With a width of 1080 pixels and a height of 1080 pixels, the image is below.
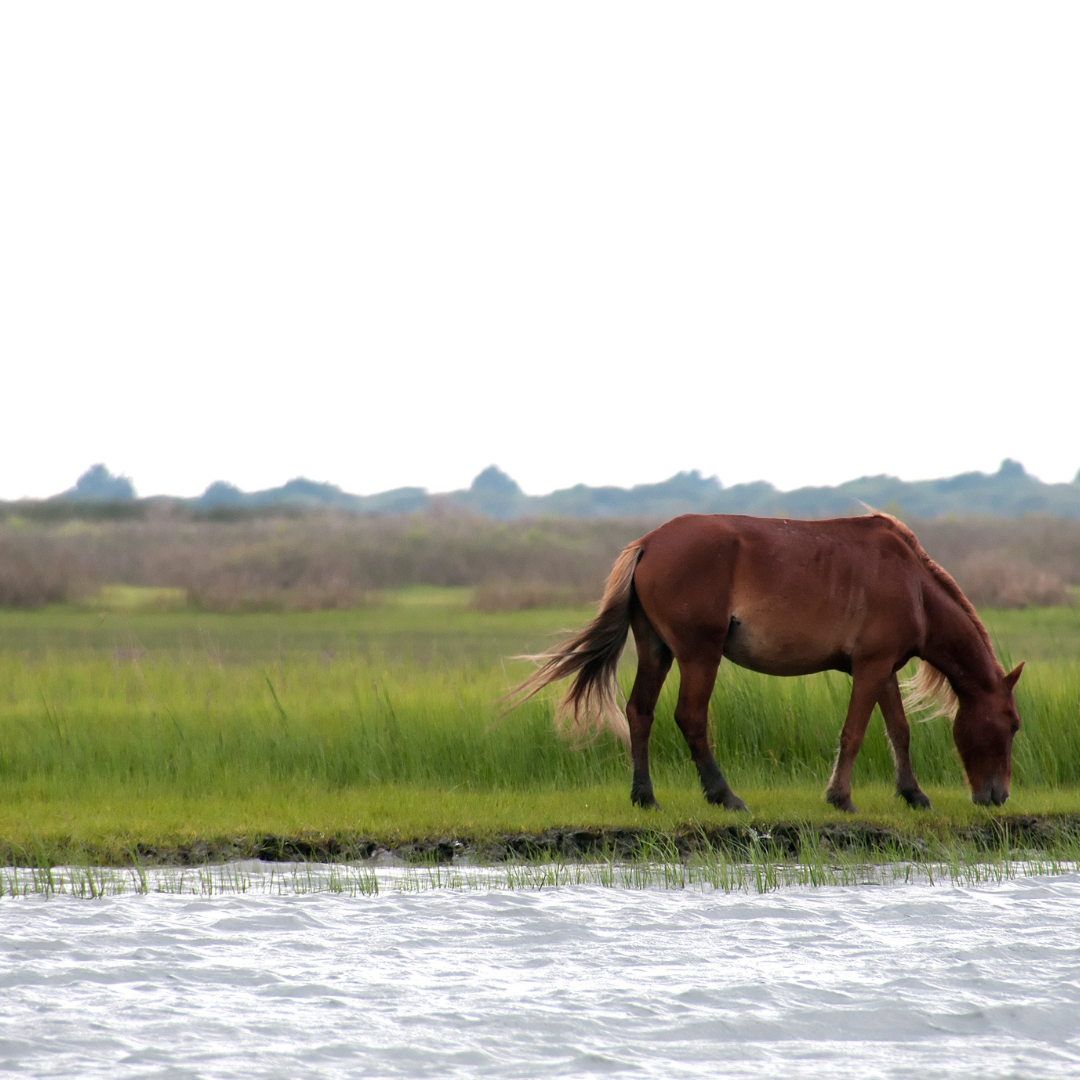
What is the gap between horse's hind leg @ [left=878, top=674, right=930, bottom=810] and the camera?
8.86 m

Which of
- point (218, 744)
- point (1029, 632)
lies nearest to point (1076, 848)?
point (218, 744)

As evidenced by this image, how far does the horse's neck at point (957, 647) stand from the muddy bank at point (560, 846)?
3.81 ft

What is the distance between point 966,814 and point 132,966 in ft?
17.8

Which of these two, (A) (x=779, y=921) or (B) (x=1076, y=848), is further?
(B) (x=1076, y=848)

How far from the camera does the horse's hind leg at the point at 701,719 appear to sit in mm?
8484

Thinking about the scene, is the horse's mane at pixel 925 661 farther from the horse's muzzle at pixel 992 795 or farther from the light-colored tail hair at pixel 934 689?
the horse's muzzle at pixel 992 795

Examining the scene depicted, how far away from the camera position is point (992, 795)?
8828 mm

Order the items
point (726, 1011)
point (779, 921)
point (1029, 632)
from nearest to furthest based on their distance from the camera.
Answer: point (726, 1011) < point (779, 921) < point (1029, 632)

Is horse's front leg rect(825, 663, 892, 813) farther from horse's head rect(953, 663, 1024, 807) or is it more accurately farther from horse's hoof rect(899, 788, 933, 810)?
horse's head rect(953, 663, 1024, 807)

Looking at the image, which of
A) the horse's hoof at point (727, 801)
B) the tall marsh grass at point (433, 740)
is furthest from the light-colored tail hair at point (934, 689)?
the horse's hoof at point (727, 801)

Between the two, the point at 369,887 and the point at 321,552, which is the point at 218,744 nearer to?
the point at 369,887

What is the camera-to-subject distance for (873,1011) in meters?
5.11

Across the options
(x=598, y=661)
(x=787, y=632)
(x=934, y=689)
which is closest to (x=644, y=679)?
(x=598, y=661)

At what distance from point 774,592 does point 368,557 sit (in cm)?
3000
